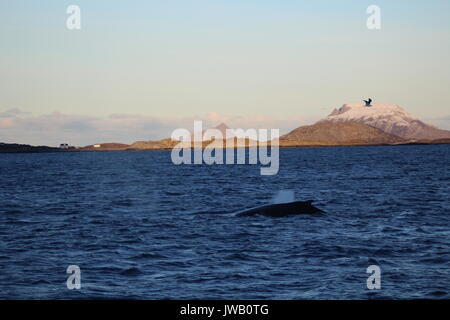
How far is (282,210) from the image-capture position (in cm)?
3466

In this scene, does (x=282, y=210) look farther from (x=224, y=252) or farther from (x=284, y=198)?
(x=284, y=198)

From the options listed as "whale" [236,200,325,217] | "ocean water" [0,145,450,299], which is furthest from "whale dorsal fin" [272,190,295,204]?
"whale" [236,200,325,217]

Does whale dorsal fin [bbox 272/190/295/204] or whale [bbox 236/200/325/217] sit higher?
whale [bbox 236/200/325/217]

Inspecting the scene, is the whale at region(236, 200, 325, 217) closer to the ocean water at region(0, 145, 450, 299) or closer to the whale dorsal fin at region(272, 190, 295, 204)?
the ocean water at region(0, 145, 450, 299)

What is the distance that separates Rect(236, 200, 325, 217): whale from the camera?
1352 inches

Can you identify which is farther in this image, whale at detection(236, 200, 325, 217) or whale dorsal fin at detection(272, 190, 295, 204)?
whale dorsal fin at detection(272, 190, 295, 204)

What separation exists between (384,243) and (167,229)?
1059 cm

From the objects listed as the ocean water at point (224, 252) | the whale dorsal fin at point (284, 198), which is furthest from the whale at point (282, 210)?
the whale dorsal fin at point (284, 198)

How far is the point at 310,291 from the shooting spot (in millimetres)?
16875

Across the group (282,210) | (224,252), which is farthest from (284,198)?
(224,252)

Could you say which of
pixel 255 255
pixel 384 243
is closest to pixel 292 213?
pixel 384 243

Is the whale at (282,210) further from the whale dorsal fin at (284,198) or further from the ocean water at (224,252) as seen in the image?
the whale dorsal fin at (284,198)
